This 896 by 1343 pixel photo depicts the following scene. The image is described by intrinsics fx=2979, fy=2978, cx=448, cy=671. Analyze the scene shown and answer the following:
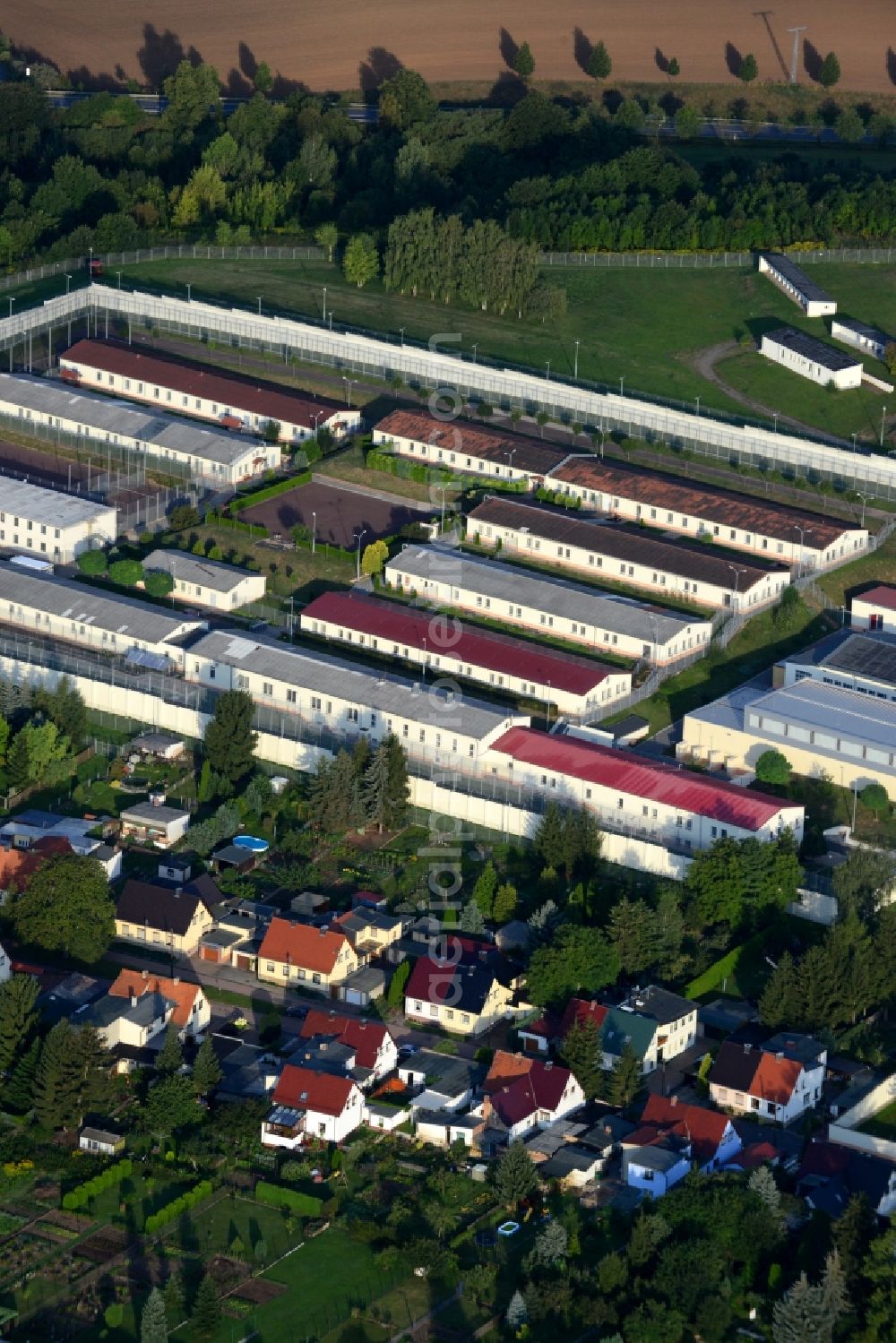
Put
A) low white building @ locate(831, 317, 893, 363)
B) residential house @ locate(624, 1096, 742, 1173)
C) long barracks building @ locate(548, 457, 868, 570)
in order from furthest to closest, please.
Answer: low white building @ locate(831, 317, 893, 363) → long barracks building @ locate(548, 457, 868, 570) → residential house @ locate(624, 1096, 742, 1173)

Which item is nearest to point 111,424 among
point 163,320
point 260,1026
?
point 163,320

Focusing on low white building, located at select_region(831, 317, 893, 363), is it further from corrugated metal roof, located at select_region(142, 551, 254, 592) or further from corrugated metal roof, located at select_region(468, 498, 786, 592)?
corrugated metal roof, located at select_region(142, 551, 254, 592)

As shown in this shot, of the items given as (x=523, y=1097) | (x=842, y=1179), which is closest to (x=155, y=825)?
(x=523, y=1097)

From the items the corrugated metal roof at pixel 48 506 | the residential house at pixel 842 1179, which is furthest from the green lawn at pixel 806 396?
the residential house at pixel 842 1179

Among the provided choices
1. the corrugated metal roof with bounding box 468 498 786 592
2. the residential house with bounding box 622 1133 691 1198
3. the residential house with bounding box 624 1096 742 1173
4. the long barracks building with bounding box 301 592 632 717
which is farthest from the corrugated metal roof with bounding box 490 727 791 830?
the residential house with bounding box 622 1133 691 1198

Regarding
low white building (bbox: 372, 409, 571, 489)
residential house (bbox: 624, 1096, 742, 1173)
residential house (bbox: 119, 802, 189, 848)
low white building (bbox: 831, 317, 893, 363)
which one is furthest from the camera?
low white building (bbox: 831, 317, 893, 363)
